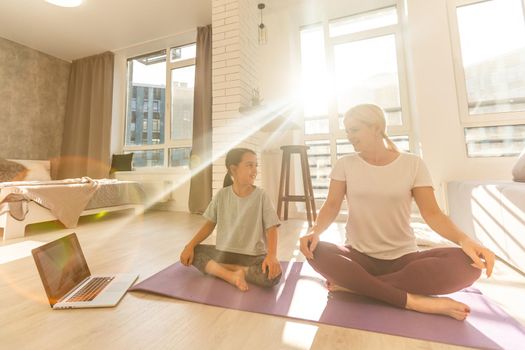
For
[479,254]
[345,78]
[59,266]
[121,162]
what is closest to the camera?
[479,254]

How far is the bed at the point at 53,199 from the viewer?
2289 mm

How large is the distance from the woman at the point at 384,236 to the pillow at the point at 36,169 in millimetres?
4642

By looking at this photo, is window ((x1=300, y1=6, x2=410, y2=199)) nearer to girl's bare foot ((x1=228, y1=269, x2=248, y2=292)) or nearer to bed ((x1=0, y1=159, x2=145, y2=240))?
girl's bare foot ((x1=228, y1=269, x2=248, y2=292))

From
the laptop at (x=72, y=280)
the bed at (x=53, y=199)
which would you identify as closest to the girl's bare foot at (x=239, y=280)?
the laptop at (x=72, y=280)

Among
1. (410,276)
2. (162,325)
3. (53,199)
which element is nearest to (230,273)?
(162,325)

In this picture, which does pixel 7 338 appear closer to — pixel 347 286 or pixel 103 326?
pixel 103 326

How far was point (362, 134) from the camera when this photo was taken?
1060 millimetres

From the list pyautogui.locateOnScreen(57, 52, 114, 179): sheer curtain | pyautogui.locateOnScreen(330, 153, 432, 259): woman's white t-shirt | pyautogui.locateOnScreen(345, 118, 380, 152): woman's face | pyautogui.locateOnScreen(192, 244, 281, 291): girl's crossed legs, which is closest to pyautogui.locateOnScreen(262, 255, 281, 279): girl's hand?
pyautogui.locateOnScreen(192, 244, 281, 291): girl's crossed legs

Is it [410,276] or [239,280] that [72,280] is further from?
[410,276]

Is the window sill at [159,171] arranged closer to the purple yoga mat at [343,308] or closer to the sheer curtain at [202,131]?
the sheer curtain at [202,131]

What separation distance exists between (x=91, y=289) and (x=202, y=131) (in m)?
2.74

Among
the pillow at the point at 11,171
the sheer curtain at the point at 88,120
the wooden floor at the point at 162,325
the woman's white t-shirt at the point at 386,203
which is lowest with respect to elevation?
the wooden floor at the point at 162,325

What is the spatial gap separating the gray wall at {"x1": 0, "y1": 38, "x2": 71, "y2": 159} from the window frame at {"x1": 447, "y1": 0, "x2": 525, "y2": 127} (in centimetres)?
606

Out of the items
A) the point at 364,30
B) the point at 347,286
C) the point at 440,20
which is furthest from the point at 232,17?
the point at 347,286
